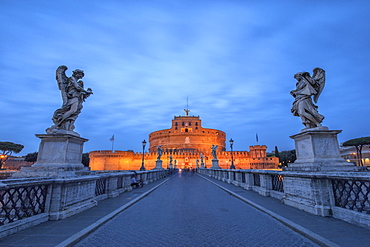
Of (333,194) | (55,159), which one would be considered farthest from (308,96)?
(55,159)

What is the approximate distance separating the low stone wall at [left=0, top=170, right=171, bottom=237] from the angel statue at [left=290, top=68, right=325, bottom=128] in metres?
7.10

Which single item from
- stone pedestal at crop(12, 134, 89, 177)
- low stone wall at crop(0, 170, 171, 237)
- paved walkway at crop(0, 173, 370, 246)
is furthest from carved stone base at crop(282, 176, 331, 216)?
stone pedestal at crop(12, 134, 89, 177)

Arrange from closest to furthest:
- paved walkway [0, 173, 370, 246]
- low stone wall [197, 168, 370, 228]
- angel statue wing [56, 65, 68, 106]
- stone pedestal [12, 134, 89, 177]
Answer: paved walkway [0, 173, 370, 246], low stone wall [197, 168, 370, 228], stone pedestal [12, 134, 89, 177], angel statue wing [56, 65, 68, 106]

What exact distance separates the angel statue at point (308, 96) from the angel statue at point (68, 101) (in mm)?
7405

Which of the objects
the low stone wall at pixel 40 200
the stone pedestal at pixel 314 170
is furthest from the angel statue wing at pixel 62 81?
the stone pedestal at pixel 314 170

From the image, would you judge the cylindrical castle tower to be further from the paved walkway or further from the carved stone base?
the paved walkway

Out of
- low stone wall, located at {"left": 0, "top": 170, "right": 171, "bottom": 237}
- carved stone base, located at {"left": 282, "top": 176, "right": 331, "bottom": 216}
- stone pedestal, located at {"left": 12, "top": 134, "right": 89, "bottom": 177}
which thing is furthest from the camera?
stone pedestal, located at {"left": 12, "top": 134, "right": 89, "bottom": 177}

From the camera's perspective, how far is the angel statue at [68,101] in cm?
609

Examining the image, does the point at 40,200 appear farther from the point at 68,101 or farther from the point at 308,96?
the point at 308,96

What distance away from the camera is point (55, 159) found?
18.6 ft

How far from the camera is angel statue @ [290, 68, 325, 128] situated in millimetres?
6105

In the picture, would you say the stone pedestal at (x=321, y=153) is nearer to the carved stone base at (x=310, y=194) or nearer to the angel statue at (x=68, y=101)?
the carved stone base at (x=310, y=194)

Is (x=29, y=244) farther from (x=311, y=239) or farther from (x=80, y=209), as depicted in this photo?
(x=311, y=239)

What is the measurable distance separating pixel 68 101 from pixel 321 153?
8.17 m
